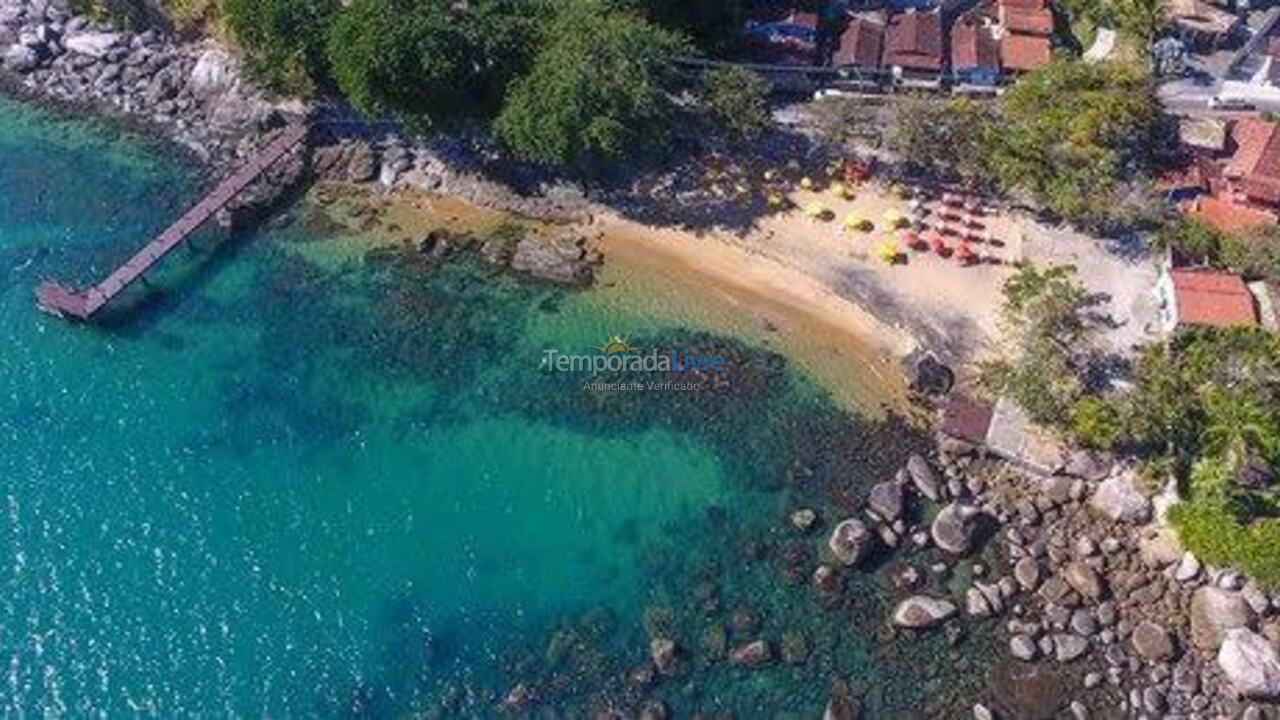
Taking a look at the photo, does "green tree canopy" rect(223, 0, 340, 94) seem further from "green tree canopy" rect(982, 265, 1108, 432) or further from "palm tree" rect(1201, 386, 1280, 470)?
"palm tree" rect(1201, 386, 1280, 470)

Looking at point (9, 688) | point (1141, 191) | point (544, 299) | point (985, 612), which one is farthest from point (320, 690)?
point (1141, 191)

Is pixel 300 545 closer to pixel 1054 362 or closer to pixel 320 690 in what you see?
pixel 320 690

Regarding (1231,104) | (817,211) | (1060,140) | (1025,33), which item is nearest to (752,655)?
(817,211)

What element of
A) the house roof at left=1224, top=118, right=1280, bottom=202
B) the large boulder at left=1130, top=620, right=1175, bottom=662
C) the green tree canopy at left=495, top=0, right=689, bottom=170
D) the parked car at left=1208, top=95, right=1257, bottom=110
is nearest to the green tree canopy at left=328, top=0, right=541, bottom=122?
the green tree canopy at left=495, top=0, right=689, bottom=170

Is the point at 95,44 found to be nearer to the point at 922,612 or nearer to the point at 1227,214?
the point at 922,612

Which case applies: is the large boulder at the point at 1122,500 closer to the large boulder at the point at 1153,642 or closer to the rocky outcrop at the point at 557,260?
the large boulder at the point at 1153,642

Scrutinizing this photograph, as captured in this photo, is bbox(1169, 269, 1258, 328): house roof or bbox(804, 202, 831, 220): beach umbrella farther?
bbox(804, 202, 831, 220): beach umbrella
